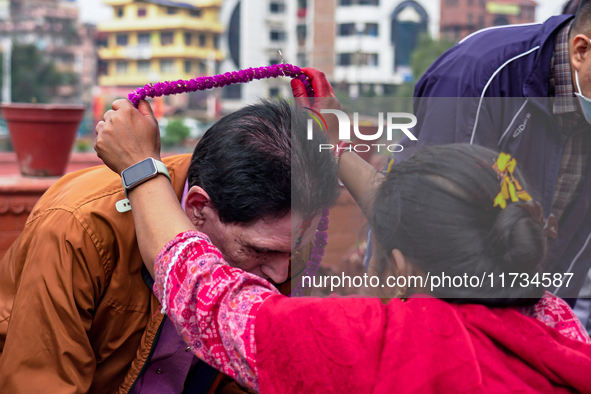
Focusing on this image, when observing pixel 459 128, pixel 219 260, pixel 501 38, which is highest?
pixel 501 38

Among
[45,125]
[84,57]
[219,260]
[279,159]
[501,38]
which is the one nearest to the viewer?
[219,260]

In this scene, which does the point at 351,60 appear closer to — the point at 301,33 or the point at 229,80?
the point at 301,33

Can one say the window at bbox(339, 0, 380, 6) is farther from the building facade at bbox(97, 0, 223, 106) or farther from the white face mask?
the white face mask

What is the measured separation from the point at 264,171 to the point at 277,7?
48.2 m

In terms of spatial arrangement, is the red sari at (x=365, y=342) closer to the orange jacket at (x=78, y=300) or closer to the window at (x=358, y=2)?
the orange jacket at (x=78, y=300)

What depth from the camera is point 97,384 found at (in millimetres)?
1615

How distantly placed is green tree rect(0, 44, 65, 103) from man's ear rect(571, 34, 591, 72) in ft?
118

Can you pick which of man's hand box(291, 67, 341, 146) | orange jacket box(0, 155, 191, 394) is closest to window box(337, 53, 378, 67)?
man's hand box(291, 67, 341, 146)

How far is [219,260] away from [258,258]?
0.39 metres

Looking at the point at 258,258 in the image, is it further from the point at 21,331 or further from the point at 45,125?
the point at 45,125

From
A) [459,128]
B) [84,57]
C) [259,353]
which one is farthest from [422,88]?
[84,57]

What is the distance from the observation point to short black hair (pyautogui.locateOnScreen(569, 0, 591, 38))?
194cm

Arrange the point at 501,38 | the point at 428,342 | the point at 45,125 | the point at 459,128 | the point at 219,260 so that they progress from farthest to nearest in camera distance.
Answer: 1. the point at 45,125
2. the point at 501,38
3. the point at 459,128
4. the point at 219,260
5. the point at 428,342

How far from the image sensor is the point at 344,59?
43.2m
